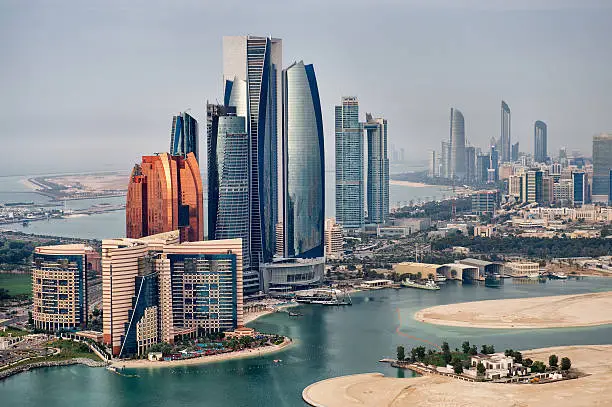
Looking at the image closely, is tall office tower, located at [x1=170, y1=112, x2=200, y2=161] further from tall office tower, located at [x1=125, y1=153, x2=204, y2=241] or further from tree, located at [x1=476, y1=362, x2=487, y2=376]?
tree, located at [x1=476, y1=362, x2=487, y2=376]

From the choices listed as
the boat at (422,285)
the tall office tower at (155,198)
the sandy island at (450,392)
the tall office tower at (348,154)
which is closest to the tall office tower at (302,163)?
the boat at (422,285)

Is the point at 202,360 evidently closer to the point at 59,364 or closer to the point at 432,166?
the point at 59,364

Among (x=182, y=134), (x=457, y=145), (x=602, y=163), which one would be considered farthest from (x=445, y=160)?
(x=182, y=134)

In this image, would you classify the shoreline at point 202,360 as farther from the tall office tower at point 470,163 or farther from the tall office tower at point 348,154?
the tall office tower at point 470,163

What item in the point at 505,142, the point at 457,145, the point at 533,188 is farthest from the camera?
the point at 505,142

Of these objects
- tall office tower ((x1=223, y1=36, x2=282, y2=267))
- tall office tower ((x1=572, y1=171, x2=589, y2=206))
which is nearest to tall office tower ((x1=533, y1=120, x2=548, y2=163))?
tall office tower ((x1=572, y1=171, x2=589, y2=206))

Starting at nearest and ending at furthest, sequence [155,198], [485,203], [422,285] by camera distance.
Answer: [155,198] < [422,285] < [485,203]
